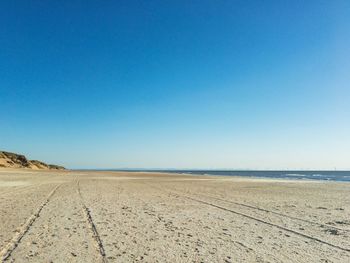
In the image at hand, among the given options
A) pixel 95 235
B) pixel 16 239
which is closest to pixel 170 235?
pixel 95 235

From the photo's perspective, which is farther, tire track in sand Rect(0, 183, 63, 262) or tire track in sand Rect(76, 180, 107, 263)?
tire track in sand Rect(76, 180, 107, 263)

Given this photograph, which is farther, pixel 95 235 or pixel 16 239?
pixel 95 235

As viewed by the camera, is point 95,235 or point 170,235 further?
point 170,235

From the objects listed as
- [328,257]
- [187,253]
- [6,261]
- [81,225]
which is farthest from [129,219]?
[328,257]

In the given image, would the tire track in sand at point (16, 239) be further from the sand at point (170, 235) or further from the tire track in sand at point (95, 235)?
the tire track in sand at point (95, 235)

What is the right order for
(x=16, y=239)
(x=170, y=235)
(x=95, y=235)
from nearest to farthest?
1. (x=16, y=239)
2. (x=95, y=235)
3. (x=170, y=235)

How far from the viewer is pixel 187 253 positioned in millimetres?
6789

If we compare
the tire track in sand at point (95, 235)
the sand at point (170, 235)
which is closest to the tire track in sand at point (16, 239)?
the sand at point (170, 235)

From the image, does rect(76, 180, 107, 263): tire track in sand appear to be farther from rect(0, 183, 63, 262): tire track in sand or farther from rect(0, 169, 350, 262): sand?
rect(0, 183, 63, 262): tire track in sand

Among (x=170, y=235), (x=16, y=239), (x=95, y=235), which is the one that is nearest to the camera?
(x=16, y=239)

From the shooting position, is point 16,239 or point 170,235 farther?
point 170,235

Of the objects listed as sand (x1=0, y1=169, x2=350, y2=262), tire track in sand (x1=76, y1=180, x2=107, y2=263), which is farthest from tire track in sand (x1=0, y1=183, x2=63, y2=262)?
tire track in sand (x1=76, y1=180, x2=107, y2=263)

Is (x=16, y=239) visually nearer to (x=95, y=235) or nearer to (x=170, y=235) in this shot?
(x=95, y=235)

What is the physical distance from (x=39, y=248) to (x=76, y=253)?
3.10 ft
